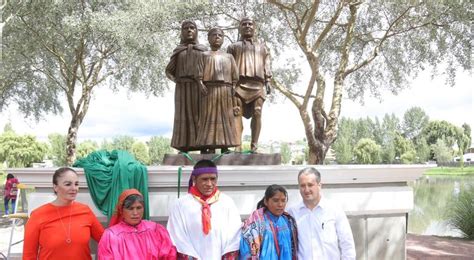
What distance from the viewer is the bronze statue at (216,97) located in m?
5.04

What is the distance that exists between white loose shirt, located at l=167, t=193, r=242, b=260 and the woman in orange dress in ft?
2.14

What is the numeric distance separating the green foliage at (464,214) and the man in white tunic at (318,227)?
353 inches

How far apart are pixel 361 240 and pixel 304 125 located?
10.1 m

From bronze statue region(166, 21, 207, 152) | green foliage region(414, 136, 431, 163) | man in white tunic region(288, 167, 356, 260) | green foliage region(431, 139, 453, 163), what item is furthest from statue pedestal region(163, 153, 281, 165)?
green foliage region(431, 139, 453, 163)

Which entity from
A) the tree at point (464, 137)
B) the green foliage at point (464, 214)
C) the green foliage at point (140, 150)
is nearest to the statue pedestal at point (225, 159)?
the green foliage at point (464, 214)

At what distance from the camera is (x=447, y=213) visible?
1212cm

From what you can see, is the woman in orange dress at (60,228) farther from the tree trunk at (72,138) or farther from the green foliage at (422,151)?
the green foliage at (422,151)

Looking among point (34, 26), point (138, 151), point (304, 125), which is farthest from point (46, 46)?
point (138, 151)

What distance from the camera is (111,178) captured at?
13.5 feet

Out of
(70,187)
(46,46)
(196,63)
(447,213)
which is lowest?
(447,213)

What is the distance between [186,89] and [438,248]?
6.90m

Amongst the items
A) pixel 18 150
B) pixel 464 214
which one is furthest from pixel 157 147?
pixel 464 214

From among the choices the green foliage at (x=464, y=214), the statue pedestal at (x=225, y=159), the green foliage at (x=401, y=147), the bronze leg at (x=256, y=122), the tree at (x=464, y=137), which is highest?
the tree at (x=464, y=137)

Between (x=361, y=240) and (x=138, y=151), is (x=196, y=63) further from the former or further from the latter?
(x=138, y=151)
